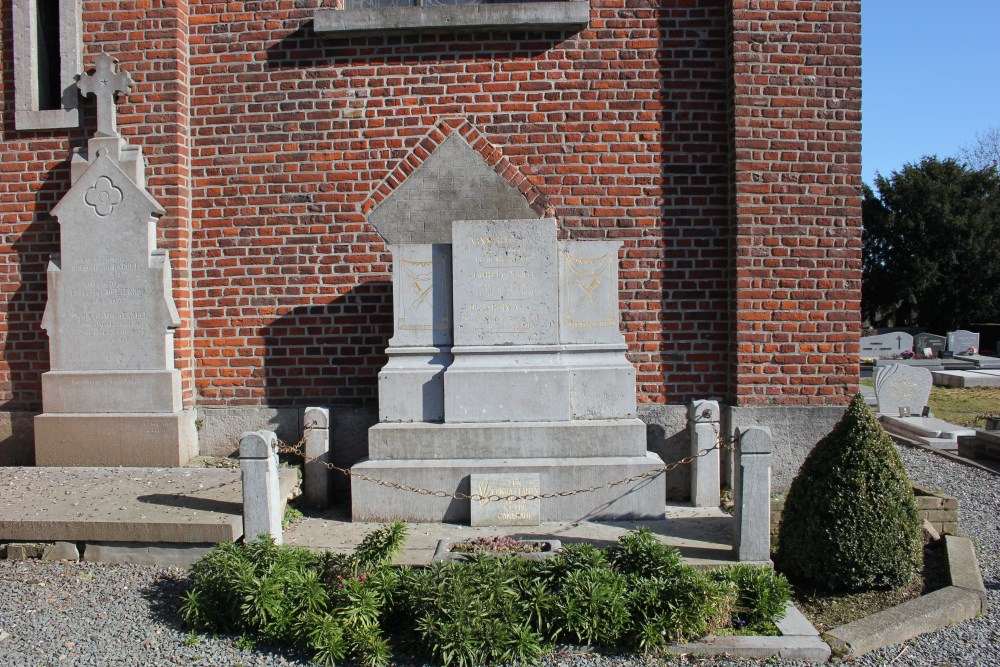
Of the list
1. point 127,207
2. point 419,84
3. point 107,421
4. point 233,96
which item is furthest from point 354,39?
point 107,421

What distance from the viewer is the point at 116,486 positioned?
5531 millimetres

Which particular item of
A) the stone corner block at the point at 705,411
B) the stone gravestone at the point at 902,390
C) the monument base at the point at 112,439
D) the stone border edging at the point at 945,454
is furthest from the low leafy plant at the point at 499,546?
the stone gravestone at the point at 902,390

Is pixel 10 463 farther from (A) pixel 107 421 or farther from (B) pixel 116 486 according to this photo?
(B) pixel 116 486

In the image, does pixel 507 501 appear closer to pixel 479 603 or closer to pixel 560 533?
pixel 560 533

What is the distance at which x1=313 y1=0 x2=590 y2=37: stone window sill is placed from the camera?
639 centimetres

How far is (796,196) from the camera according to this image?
623cm

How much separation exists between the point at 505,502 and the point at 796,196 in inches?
141

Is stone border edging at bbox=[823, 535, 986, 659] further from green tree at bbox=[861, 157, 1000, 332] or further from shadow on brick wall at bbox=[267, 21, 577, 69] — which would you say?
green tree at bbox=[861, 157, 1000, 332]

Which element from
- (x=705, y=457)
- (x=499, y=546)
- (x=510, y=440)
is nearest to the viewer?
(x=499, y=546)

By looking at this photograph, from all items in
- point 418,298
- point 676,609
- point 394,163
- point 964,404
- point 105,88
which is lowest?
point 964,404

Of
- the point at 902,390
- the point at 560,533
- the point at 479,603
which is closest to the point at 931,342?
the point at 902,390

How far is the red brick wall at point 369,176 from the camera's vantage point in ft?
21.1

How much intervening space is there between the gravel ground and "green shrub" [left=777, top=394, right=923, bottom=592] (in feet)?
1.49

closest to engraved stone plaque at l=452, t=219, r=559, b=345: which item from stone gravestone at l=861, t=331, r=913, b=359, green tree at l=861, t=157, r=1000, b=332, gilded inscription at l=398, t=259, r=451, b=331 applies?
gilded inscription at l=398, t=259, r=451, b=331
